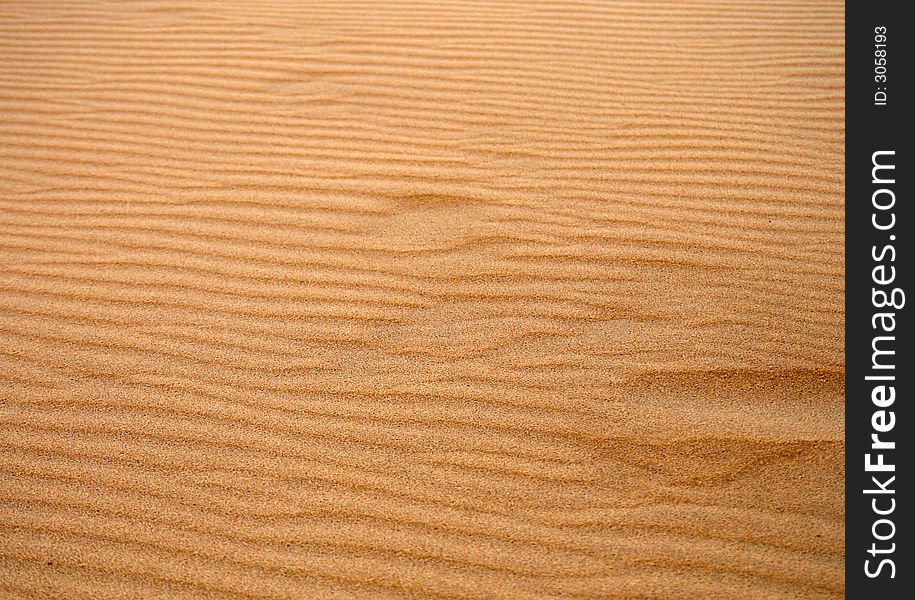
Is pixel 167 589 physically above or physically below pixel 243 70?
below

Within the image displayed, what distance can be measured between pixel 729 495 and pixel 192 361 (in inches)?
68.4

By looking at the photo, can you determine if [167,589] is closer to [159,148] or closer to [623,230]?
[623,230]

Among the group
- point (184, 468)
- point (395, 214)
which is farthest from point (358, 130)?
point (184, 468)

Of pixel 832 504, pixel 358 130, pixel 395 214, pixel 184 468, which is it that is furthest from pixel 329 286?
pixel 832 504

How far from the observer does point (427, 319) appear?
3188mm

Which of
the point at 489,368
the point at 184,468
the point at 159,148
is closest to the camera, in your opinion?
the point at 184,468

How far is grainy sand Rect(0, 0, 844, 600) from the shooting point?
2.40 m

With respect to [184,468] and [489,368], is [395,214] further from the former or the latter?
[184,468]

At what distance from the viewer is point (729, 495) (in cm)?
249

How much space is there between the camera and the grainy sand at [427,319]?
240 centimetres

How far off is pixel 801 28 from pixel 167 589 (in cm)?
471

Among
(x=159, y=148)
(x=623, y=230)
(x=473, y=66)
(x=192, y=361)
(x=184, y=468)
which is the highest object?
(x=473, y=66)

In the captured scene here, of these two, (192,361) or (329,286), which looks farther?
(329,286)
